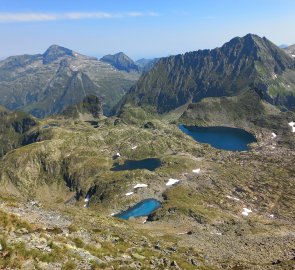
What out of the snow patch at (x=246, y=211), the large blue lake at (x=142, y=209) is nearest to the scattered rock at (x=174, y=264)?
the large blue lake at (x=142, y=209)

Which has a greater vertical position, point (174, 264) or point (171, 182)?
point (174, 264)

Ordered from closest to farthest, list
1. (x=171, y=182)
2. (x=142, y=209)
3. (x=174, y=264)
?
(x=174, y=264)
(x=142, y=209)
(x=171, y=182)

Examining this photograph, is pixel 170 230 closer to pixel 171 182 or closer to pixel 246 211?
pixel 246 211

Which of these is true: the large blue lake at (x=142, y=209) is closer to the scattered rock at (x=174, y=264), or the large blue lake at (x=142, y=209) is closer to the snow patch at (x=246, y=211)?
the snow patch at (x=246, y=211)

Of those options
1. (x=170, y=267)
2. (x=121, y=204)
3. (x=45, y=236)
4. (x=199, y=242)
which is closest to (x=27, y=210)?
(x=45, y=236)

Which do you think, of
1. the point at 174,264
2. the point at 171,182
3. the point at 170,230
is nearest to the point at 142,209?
the point at 171,182

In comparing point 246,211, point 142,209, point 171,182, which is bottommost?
point 246,211

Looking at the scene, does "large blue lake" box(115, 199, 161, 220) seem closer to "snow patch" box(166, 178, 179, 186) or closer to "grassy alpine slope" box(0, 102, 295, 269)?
"grassy alpine slope" box(0, 102, 295, 269)

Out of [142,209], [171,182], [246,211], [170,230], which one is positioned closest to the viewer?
[170,230]

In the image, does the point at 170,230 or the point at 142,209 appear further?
the point at 142,209
